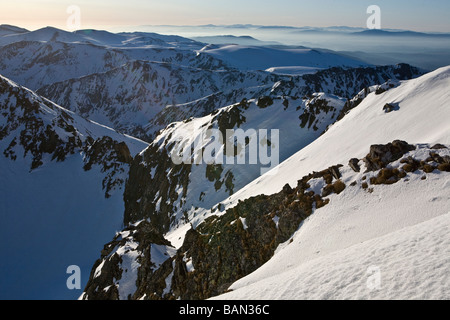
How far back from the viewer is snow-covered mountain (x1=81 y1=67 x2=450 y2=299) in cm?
1262

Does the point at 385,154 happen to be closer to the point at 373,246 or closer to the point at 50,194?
the point at 373,246

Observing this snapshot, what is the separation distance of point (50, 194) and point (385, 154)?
9850 cm

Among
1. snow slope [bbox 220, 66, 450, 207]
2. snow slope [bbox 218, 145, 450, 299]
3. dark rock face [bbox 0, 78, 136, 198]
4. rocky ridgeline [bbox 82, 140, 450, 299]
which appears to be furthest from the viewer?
dark rock face [bbox 0, 78, 136, 198]

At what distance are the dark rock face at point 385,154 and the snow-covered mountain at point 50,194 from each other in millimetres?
64917

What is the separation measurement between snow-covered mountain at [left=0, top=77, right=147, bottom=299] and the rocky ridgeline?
148ft

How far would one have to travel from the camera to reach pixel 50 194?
9056 centimetres

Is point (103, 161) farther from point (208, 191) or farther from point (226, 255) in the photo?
point (226, 255)

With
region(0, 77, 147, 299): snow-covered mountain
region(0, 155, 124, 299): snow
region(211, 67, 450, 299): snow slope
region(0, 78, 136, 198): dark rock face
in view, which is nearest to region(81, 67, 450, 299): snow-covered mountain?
region(211, 67, 450, 299): snow slope

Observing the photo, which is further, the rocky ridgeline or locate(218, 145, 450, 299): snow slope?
the rocky ridgeline

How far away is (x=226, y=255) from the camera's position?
25.6 meters

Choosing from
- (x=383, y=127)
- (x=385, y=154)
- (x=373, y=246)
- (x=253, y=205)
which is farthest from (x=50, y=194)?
(x=373, y=246)

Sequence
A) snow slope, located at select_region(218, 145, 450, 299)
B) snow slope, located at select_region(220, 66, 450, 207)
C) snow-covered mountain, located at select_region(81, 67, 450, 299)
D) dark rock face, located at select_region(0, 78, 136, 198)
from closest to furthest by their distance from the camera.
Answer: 1. snow slope, located at select_region(218, 145, 450, 299)
2. snow-covered mountain, located at select_region(81, 67, 450, 299)
3. snow slope, located at select_region(220, 66, 450, 207)
4. dark rock face, located at select_region(0, 78, 136, 198)

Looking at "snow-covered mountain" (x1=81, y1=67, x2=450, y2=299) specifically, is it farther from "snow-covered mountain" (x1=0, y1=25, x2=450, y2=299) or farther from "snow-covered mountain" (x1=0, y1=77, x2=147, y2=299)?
"snow-covered mountain" (x1=0, y1=77, x2=147, y2=299)
